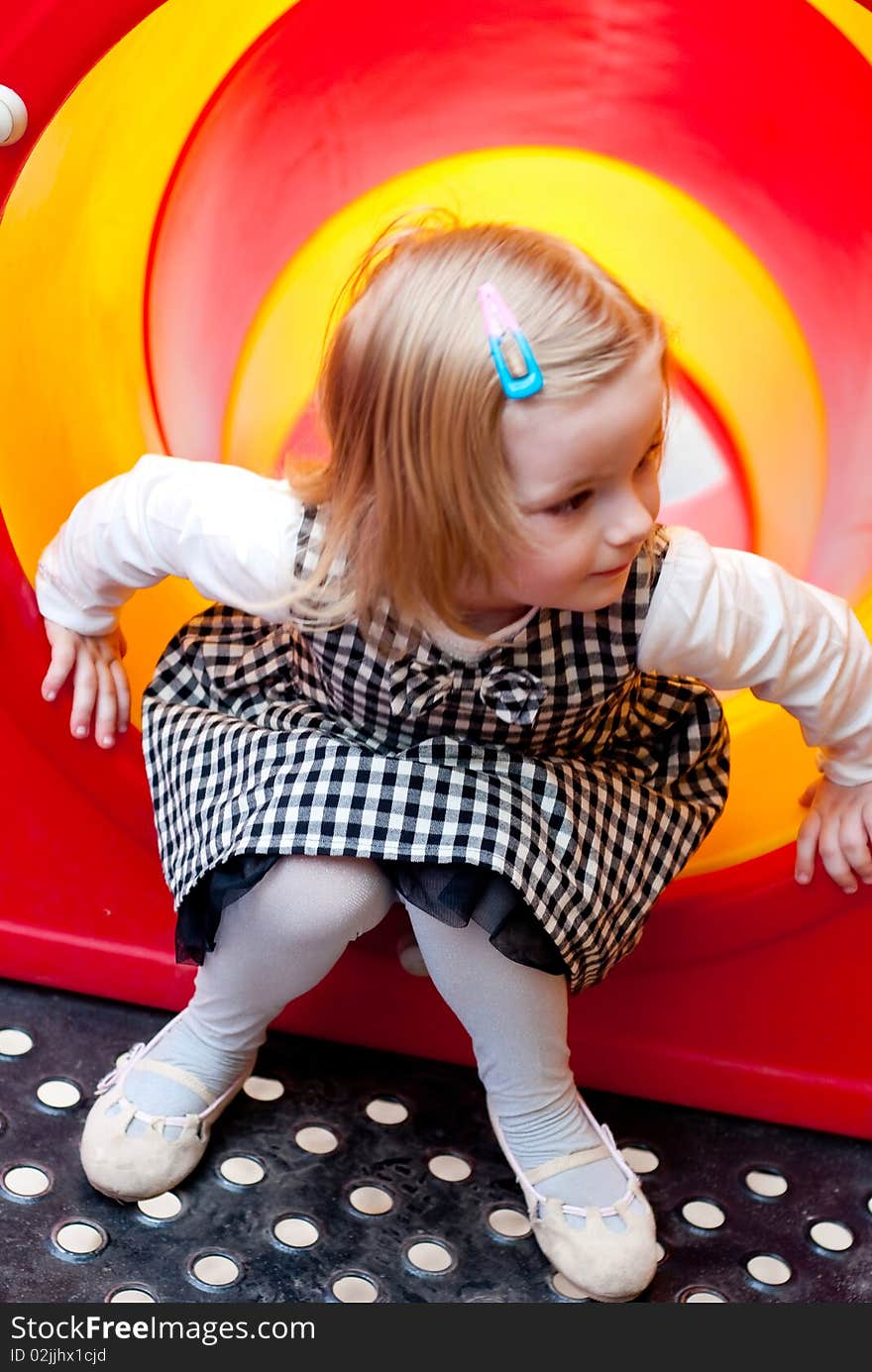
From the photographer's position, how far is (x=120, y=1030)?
113 centimetres

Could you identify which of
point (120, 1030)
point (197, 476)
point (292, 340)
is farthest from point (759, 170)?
point (120, 1030)

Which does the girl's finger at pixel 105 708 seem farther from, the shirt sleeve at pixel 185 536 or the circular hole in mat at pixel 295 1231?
the circular hole in mat at pixel 295 1231

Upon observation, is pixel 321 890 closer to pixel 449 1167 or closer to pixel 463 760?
pixel 463 760

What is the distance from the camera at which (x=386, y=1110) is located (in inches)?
42.9

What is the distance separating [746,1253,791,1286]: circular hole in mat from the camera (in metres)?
0.99

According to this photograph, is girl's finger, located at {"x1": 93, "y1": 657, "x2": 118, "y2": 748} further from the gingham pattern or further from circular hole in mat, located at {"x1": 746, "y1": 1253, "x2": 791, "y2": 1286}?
circular hole in mat, located at {"x1": 746, "y1": 1253, "x2": 791, "y2": 1286}

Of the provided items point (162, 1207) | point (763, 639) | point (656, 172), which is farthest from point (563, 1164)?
point (656, 172)

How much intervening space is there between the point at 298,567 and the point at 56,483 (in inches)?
10.7

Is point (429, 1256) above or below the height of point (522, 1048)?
below

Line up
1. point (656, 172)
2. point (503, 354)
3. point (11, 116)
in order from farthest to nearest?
point (656, 172), point (11, 116), point (503, 354)

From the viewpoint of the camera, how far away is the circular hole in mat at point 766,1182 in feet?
3.50

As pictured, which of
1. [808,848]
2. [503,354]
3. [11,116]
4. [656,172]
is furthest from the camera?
[656,172]

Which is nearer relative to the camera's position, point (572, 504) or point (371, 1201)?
point (572, 504)

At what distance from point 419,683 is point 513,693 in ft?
0.18
